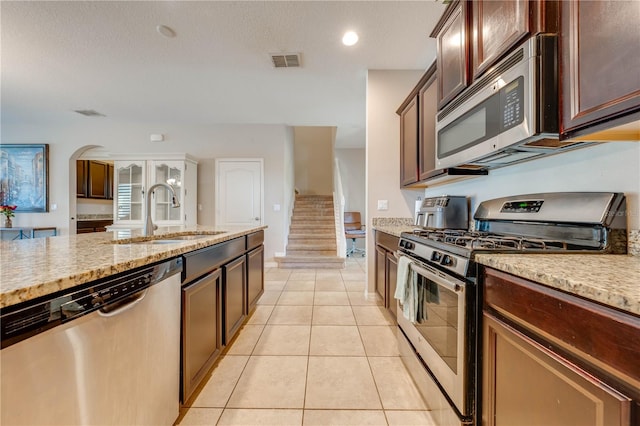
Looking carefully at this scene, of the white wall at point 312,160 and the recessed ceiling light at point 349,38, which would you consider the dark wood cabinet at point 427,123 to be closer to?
the recessed ceiling light at point 349,38

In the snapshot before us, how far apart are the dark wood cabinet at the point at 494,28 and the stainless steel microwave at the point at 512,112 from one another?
56mm

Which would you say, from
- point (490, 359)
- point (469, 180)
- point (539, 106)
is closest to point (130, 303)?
point (490, 359)

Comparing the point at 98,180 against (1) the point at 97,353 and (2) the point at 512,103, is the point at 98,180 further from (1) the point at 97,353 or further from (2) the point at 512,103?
(2) the point at 512,103

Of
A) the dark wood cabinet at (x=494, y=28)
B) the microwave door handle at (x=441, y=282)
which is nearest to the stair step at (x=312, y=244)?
the microwave door handle at (x=441, y=282)

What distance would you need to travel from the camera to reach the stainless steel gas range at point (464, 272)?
1055 mm

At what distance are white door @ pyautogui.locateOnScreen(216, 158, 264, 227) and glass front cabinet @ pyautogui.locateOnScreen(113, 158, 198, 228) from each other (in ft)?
1.96

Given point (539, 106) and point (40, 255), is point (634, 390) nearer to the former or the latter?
point (539, 106)

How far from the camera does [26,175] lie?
196 inches

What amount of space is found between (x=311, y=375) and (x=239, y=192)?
13.4 ft

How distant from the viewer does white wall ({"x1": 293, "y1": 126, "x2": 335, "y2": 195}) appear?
8.51 m

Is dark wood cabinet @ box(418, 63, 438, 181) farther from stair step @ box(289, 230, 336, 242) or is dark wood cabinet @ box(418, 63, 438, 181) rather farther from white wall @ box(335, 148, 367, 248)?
white wall @ box(335, 148, 367, 248)

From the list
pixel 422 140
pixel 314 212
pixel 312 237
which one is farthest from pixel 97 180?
pixel 422 140

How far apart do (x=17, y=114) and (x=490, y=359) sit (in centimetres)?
719

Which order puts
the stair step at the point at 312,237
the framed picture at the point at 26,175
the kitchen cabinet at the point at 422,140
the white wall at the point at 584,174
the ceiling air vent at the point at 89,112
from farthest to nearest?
the stair step at the point at 312,237
the framed picture at the point at 26,175
the ceiling air vent at the point at 89,112
the kitchen cabinet at the point at 422,140
the white wall at the point at 584,174
